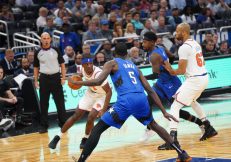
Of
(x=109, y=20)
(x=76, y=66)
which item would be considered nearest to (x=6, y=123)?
(x=76, y=66)

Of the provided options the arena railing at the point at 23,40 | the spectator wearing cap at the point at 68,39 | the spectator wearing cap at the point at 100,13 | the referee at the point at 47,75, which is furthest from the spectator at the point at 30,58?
the spectator wearing cap at the point at 100,13

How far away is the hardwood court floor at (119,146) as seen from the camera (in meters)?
11.3

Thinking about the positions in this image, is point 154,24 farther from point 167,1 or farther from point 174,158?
point 174,158

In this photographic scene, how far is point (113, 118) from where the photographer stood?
10.0 metres

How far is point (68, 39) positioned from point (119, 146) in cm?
803

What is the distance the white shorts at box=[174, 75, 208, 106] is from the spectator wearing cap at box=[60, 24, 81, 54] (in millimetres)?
8399

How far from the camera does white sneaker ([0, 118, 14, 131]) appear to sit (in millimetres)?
15570

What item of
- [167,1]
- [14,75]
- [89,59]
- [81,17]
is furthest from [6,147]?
[167,1]

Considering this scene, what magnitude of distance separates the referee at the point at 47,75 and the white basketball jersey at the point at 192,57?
3.78 m

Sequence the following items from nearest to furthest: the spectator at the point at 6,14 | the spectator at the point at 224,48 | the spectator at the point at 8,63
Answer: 1. the spectator at the point at 8,63
2. the spectator at the point at 224,48
3. the spectator at the point at 6,14

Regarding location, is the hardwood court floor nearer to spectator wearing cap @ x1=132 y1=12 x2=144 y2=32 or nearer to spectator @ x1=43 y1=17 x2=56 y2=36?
spectator @ x1=43 y1=17 x2=56 y2=36

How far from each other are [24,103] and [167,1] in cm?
1105

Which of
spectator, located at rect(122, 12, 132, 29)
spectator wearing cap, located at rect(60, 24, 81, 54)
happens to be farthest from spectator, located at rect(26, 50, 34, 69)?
spectator, located at rect(122, 12, 132, 29)

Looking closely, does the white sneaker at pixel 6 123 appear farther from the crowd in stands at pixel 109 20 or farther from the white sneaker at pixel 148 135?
the white sneaker at pixel 148 135
